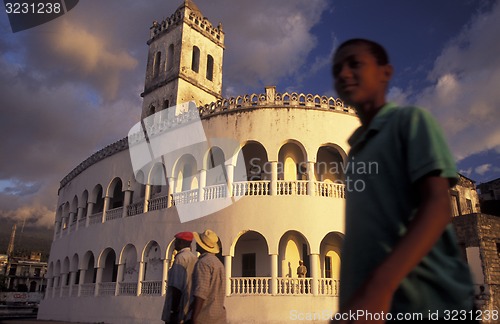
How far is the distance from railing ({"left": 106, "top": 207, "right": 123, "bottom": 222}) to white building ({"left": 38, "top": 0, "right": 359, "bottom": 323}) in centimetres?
7

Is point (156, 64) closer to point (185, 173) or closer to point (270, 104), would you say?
point (185, 173)

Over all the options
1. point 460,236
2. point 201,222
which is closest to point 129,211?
point 201,222

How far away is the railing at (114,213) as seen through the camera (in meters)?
20.8

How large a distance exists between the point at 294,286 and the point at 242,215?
3.23m

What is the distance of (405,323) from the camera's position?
4.13 feet

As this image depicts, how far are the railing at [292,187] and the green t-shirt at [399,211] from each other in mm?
14447

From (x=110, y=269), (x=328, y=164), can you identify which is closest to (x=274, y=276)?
(x=328, y=164)

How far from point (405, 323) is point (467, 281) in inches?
9.2

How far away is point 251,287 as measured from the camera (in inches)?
589

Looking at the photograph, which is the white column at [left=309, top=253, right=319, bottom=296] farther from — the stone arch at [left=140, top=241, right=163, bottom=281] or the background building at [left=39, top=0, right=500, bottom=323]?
the stone arch at [left=140, top=241, right=163, bottom=281]

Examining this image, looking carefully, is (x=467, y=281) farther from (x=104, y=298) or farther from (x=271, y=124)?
(x=104, y=298)

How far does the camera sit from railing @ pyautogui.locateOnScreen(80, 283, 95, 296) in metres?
20.8

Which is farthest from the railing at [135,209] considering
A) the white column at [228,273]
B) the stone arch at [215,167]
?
the white column at [228,273]

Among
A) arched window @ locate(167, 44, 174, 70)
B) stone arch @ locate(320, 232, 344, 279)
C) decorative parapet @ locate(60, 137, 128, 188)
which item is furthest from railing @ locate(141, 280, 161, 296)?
arched window @ locate(167, 44, 174, 70)
